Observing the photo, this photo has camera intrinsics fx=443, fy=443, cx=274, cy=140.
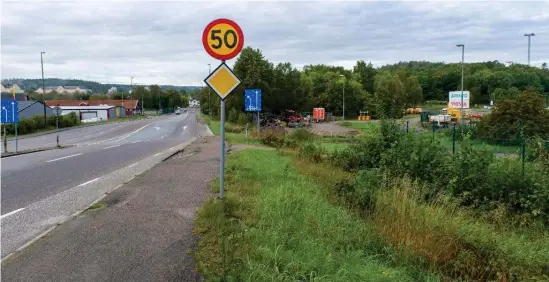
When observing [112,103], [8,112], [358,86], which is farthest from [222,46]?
[112,103]

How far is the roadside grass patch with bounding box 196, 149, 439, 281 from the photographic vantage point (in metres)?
4.85

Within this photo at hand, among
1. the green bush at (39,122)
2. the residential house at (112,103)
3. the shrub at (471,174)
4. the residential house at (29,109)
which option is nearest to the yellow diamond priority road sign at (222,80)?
the shrub at (471,174)

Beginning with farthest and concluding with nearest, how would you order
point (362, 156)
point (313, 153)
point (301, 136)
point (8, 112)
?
point (301, 136)
point (8, 112)
point (313, 153)
point (362, 156)

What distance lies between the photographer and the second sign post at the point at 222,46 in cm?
689

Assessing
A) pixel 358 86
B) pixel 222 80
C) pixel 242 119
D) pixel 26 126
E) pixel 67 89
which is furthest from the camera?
pixel 67 89

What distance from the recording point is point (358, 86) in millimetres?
83562

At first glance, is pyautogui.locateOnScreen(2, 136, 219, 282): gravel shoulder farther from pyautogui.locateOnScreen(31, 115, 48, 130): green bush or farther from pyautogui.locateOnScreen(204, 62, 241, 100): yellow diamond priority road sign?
pyautogui.locateOnScreen(31, 115, 48, 130): green bush

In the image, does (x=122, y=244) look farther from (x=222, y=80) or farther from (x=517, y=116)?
(x=517, y=116)

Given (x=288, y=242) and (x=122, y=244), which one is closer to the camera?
(x=288, y=242)

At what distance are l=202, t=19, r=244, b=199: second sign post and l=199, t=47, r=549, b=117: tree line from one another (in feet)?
29.0

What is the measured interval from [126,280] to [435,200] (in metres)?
7.07

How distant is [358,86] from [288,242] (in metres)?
80.3

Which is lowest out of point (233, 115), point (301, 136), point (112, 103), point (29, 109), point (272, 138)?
point (272, 138)

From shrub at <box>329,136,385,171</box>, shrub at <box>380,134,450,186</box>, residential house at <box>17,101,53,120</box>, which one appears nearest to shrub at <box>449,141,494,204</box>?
shrub at <box>380,134,450,186</box>
